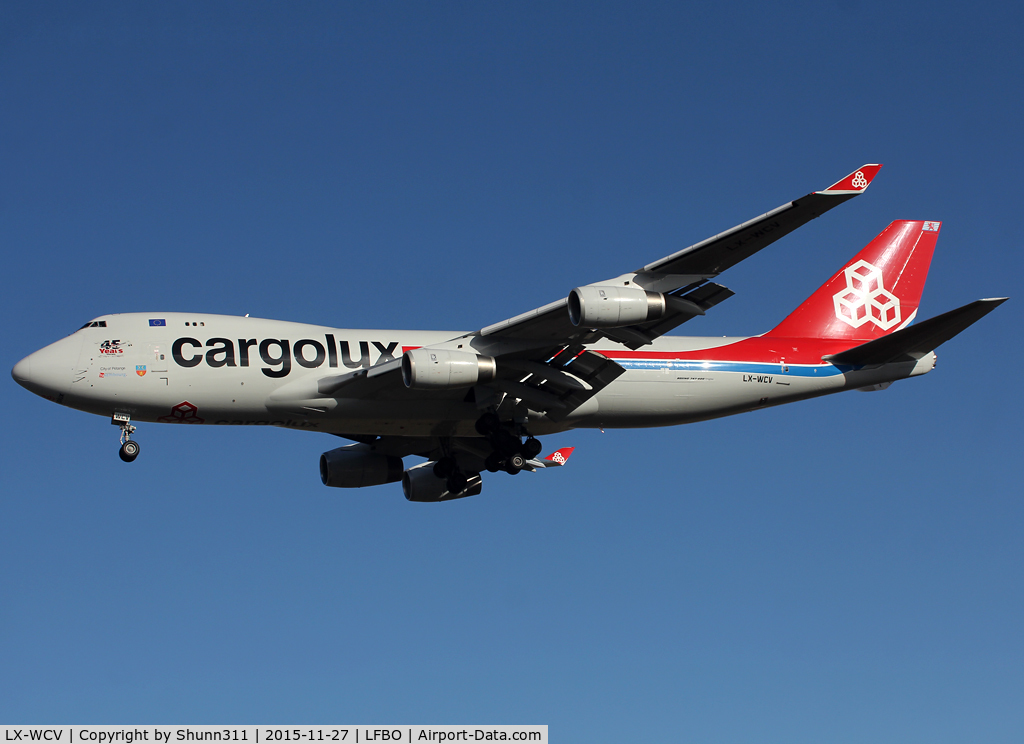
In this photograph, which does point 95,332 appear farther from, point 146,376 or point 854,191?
point 854,191

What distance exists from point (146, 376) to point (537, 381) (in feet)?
36.2

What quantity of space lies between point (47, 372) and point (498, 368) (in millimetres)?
12477

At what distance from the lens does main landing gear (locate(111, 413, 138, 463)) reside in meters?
31.5

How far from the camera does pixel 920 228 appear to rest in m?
40.5

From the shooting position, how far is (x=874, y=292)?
39.6 m

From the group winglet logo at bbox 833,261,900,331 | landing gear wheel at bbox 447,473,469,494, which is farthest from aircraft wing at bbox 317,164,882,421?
winglet logo at bbox 833,261,900,331

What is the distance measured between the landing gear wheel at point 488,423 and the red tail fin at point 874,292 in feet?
34.9

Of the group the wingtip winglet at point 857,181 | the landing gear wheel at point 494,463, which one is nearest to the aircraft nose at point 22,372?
the landing gear wheel at point 494,463

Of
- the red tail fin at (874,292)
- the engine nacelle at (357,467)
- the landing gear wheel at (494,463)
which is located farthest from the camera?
the red tail fin at (874,292)

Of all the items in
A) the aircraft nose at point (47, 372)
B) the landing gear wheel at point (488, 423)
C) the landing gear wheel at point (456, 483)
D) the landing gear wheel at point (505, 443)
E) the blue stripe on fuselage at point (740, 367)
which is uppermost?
the blue stripe on fuselage at point (740, 367)

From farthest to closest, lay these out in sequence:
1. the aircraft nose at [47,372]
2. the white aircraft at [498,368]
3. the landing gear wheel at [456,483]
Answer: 1. the landing gear wheel at [456,483]
2. the aircraft nose at [47,372]
3. the white aircraft at [498,368]

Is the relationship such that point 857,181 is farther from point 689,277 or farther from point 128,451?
point 128,451

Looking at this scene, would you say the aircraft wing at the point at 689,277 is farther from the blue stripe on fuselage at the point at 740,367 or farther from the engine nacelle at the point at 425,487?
the engine nacelle at the point at 425,487

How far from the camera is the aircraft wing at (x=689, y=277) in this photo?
2602cm
